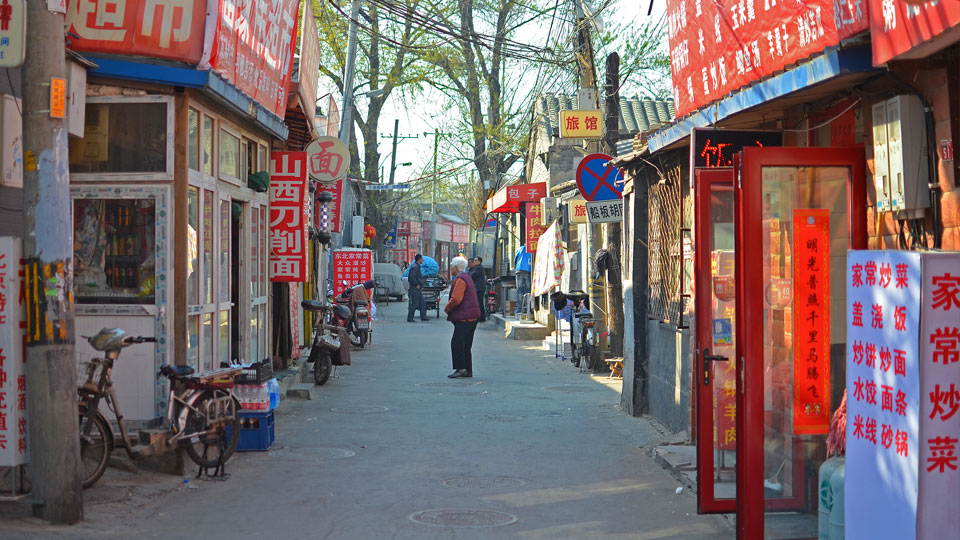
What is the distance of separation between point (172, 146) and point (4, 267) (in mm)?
2506

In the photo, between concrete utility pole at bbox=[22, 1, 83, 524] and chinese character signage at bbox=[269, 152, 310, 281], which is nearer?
concrete utility pole at bbox=[22, 1, 83, 524]

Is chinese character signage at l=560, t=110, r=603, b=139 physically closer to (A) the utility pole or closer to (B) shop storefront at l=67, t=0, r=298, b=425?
(A) the utility pole

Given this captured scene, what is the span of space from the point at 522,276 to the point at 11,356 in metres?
23.4

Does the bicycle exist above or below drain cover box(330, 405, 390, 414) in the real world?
above

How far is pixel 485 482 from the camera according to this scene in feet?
27.8

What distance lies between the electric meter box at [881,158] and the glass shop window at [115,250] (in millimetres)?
6012

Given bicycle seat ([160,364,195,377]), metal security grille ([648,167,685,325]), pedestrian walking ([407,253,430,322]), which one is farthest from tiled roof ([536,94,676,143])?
bicycle seat ([160,364,195,377])

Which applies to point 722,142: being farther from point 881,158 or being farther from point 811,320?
point 881,158

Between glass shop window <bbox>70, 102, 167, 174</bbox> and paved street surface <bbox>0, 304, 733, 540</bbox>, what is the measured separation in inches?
106

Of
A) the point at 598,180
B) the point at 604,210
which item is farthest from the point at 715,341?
the point at 598,180

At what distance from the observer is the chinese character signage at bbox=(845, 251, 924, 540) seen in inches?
177

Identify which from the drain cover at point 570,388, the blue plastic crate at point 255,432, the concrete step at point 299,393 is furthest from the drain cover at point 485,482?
the drain cover at point 570,388

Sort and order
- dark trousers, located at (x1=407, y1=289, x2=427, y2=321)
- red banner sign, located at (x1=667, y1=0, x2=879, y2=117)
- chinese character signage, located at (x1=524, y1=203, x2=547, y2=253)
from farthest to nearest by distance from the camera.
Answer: dark trousers, located at (x1=407, y1=289, x2=427, y2=321), chinese character signage, located at (x1=524, y1=203, x2=547, y2=253), red banner sign, located at (x1=667, y1=0, x2=879, y2=117)

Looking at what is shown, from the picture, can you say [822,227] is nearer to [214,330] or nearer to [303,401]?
[214,330]
